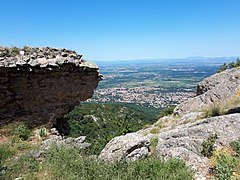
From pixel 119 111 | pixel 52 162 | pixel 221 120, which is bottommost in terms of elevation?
pixel 119 111

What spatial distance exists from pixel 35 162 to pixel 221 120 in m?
7.13

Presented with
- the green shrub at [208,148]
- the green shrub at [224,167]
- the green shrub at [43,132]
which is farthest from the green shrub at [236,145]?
the green shrub at [43,132]

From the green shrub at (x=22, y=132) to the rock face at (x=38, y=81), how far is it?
2.74 ft

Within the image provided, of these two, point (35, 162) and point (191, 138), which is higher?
point (191, 138)

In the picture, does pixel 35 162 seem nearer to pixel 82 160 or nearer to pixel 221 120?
pixel 82 160

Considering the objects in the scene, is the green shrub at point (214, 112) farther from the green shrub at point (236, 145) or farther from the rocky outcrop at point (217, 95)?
the green shrub at point (236, 145)

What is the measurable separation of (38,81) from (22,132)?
3.05m

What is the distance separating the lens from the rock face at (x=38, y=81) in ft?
43.1

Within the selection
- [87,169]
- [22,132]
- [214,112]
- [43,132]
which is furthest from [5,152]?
[214,112]

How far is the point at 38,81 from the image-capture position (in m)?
13.8

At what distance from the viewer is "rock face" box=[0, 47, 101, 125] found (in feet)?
43.1

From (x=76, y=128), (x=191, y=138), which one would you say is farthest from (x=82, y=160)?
(x=76, y=128)

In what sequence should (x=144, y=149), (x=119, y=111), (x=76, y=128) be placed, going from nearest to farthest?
(x=144, y=149) < (x=76, y=128) < (x=119, y=111)

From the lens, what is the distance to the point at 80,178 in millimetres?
6246
